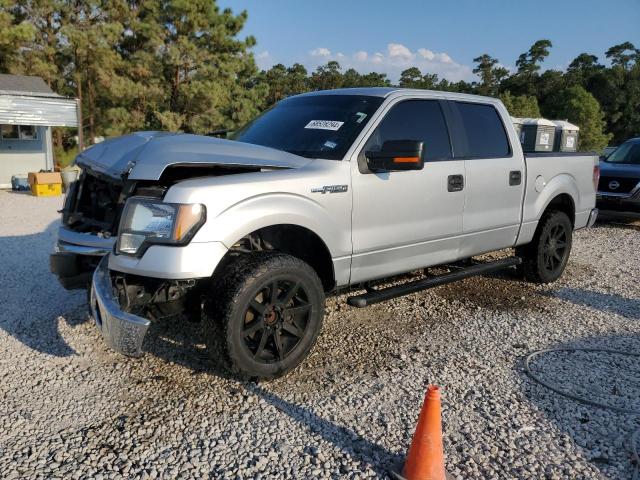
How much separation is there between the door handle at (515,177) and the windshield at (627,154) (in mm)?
6738

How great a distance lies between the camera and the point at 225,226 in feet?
9.93

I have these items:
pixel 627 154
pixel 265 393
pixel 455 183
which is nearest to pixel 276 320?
pixel 265 393

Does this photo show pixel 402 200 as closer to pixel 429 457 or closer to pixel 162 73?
pixel 429 457

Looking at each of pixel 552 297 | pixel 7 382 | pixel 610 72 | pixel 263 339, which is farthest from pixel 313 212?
pixel 610 72

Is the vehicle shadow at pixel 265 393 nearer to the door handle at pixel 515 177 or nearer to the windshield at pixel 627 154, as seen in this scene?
the door handle at pixel 515 177

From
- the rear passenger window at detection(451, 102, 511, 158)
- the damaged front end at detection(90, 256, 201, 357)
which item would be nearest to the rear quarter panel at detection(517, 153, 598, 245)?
the rear passenger window at detection(451, 102, 511, 158)

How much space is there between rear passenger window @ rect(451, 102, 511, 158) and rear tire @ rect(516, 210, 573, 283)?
107 cm

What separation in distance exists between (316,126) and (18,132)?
16987mm

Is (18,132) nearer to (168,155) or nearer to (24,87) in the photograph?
(24,87)

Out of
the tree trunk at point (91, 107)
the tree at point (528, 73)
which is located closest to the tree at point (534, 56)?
the tree at point (528, 73)

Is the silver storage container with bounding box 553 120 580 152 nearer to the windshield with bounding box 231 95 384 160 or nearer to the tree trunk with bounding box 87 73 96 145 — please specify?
the tree trunk with bounding box 87 73 96 145

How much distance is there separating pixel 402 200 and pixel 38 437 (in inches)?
108

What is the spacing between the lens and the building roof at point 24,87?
54.7 feet

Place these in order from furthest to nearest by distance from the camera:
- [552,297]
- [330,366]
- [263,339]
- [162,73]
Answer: [162,73], [552,297], [330,366], [263,339]
